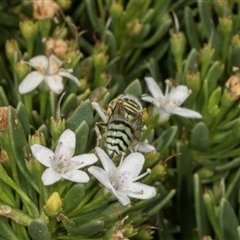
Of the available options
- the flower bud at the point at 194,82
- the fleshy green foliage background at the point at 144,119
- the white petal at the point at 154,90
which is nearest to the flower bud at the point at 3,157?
the fleshy green foliage background at the point at 144,119

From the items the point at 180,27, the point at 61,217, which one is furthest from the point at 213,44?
the point at 61,217

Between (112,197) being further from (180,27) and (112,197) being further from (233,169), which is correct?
(180,27)

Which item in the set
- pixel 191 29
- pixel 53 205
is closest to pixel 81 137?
pixel 53 205

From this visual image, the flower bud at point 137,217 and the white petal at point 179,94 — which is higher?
the white petal at point 179,94

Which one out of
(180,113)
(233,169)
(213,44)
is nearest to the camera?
(180,113)

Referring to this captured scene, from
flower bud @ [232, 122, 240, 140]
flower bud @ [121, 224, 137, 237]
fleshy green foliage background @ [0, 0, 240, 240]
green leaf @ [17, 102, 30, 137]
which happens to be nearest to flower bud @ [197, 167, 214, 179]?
fleshy green foliage background @ [0, 0, 240, 240]

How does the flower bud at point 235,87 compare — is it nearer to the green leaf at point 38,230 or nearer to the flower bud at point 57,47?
the flower bud at point 57,47

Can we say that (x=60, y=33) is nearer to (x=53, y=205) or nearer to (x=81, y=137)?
(x=81, y=137)
